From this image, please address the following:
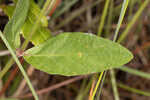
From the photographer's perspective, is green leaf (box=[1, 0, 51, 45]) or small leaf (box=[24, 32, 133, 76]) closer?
small leaf (box=[24, 32, 133, 76])

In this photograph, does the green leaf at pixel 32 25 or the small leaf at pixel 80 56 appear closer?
the small leaf at pixel 80 56

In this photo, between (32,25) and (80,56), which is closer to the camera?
(80,56)

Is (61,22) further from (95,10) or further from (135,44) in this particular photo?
(135,44)

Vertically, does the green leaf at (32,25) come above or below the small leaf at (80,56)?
above

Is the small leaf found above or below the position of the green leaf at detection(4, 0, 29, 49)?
below

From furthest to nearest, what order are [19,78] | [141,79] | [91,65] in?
[141,79], [19,78], [91,65]

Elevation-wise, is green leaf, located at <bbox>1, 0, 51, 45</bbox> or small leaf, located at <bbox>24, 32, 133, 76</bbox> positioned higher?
green leaf, located at <bbox>1, 0, 51, 45</bbox>

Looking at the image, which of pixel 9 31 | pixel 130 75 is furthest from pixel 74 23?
pixel 9 31

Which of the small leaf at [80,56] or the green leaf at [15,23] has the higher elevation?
the green leaf at [15,23]
